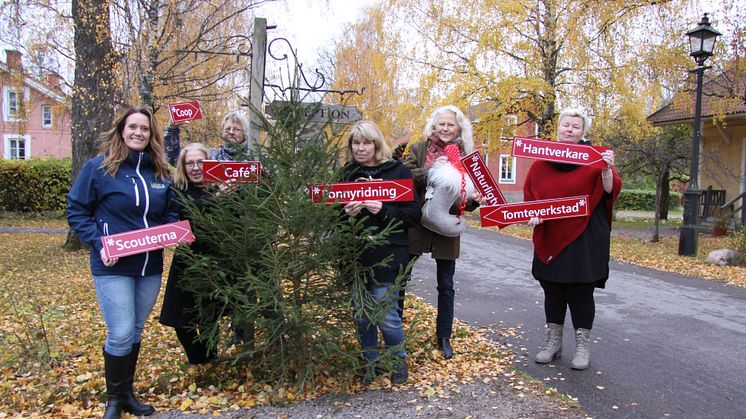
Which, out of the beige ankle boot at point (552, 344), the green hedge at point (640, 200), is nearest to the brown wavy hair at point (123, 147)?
the beige ankle boot at point (552, 344)

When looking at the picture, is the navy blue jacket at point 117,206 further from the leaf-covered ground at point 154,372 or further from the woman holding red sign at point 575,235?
the woman holding red sign at point 575,235

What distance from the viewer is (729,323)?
6051 millimetres

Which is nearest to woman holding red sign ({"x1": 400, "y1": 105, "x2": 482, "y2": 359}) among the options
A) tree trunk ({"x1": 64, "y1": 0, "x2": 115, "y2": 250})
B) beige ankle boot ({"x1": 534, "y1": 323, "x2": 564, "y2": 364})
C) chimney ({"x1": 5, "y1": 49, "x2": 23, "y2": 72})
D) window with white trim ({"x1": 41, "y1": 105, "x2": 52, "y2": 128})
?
beige ankle boot ({"x1": 534, "y1": 323, "x2": 564, "y2": 364})

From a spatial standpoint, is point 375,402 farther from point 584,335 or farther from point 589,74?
point 589,74

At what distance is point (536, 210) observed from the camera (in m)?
4.08

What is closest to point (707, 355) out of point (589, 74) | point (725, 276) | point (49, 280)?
point (725, 276)

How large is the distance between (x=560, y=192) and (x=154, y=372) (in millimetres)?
3443

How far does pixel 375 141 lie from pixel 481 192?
1011 mm

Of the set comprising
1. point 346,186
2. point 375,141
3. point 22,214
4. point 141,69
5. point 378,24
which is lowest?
point 22,214

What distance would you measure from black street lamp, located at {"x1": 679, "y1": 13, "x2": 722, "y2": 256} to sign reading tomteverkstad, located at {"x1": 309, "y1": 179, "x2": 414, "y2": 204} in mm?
10361

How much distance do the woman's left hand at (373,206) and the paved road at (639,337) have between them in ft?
6.20

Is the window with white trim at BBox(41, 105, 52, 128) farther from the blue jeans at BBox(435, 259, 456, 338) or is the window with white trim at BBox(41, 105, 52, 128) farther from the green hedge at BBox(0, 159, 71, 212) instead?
the blue jeans at BBox(435, 259, 456, 338)

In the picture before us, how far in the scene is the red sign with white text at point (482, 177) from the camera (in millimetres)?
4070

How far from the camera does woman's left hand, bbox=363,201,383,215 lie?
11.4 feet
